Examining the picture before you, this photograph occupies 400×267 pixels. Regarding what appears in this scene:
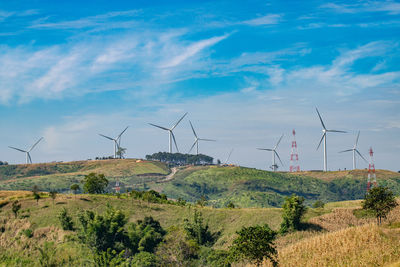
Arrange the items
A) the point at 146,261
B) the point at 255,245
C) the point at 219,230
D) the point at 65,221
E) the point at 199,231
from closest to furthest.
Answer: the point at 255,245 → the point at 146,261 → the point at 65,221 → the point at 199,231 → the point at 219,230

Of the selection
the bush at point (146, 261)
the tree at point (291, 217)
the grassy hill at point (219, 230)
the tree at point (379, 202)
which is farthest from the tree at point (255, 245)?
the tree at point (291, 217)

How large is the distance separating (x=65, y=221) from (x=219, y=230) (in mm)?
38615

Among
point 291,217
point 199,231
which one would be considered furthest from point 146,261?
point 291,217

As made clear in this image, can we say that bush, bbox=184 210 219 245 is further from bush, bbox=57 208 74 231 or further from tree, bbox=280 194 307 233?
bush, bbox=57 208 74 231

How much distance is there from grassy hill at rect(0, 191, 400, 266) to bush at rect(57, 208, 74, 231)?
1.40 metres

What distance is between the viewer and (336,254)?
5594 centimetres

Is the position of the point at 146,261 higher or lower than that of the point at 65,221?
lower

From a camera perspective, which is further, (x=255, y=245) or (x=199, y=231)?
(x=199, y=231)

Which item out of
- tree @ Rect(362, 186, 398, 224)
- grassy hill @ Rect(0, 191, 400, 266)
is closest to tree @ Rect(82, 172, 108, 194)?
grassy hill @ Rect(0, 191, 400, 266)

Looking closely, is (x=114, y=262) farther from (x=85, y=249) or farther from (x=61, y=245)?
(x=61, y=245)

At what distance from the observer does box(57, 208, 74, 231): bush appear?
4198 inches

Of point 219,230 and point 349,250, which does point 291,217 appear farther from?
point 349,250

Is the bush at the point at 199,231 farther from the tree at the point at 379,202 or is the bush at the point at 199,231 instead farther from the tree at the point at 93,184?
the tree at the point at 93,184

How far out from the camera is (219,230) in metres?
114
